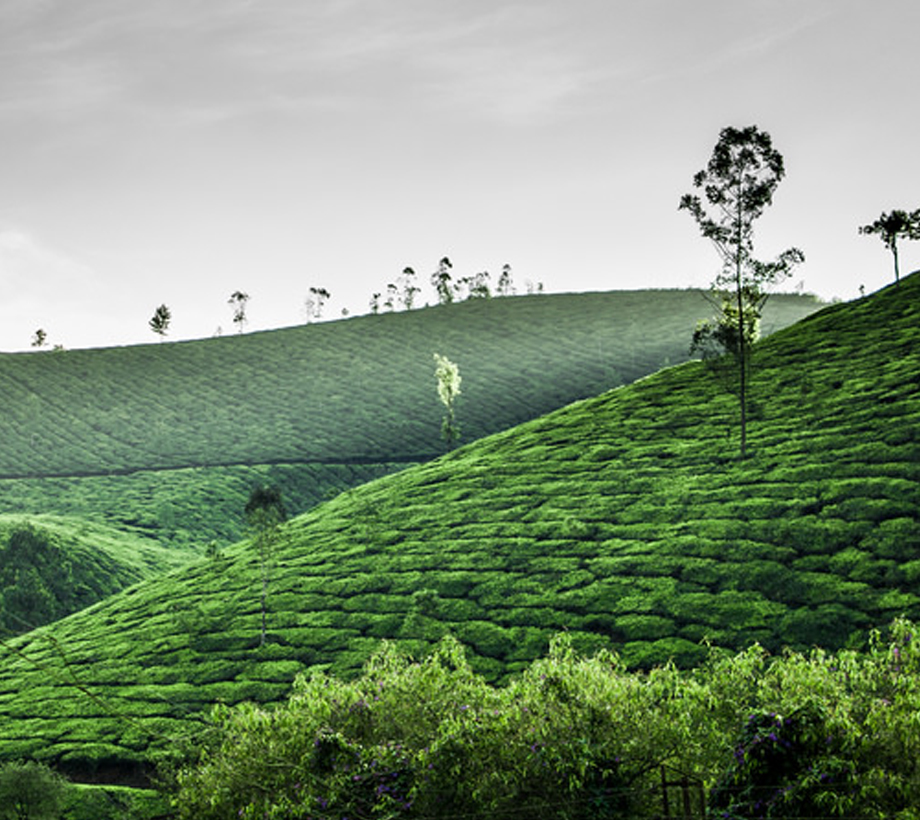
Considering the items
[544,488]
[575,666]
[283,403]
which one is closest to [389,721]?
[575,666]

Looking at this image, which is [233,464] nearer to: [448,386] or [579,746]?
[448,386]

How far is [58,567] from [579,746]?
185ft

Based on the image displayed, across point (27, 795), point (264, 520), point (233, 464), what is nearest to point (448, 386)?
point (233, 464)

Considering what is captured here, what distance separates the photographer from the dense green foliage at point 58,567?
184 feet

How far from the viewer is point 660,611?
3309cm

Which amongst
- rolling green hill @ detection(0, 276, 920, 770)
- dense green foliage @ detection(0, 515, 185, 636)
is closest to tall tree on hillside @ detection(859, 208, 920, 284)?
rolling green hill @ detection(0, 276, 920, 770)

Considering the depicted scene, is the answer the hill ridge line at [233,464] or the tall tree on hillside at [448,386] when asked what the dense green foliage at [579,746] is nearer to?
the tall tree on hillside at [448,386]

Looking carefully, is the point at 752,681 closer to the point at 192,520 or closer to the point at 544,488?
the point at 544,488

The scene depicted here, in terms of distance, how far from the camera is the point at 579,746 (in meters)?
14.0

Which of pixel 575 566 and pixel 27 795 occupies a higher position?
pixel 575 566

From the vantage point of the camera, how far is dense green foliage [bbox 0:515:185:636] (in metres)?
56.0

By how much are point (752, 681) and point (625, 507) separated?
27707mm

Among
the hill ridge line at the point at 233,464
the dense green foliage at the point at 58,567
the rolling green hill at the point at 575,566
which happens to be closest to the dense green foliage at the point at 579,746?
the rolling green hill at the point at 575,566

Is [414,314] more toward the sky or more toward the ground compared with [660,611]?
more toward the sky
